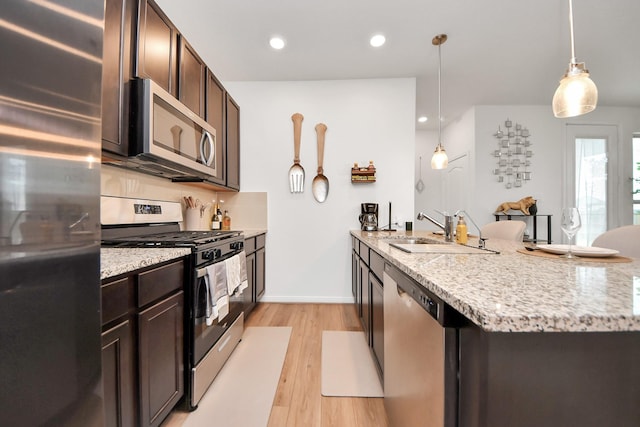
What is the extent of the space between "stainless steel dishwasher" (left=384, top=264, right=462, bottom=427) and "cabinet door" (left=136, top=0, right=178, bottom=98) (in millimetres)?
1696

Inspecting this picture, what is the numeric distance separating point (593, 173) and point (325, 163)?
13.3 feet

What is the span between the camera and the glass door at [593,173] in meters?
3.74

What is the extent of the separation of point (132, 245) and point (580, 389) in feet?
5.57

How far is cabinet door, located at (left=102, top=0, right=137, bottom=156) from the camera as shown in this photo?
46.6 inches

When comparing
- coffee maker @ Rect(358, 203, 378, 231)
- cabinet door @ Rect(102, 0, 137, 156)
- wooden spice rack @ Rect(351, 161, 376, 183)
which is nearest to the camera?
cabinet door @ Rect(102, 0, 137, 156)

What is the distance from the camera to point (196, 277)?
52.3 inches

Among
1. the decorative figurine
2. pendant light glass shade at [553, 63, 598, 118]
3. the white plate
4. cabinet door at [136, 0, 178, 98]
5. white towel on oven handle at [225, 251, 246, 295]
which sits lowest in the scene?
white towel on oven handle at [225, 251, 246, 295]

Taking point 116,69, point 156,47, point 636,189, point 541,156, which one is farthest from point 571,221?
point 636,189

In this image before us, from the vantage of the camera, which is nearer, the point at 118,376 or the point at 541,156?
the point at 118,376

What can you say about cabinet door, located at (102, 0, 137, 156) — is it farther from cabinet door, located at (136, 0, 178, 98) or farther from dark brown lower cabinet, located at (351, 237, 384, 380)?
dark brown lower cabinet, located at (351, 237, 384, 380)

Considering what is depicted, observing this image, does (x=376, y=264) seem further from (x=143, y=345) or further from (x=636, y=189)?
(x=636, y=189)

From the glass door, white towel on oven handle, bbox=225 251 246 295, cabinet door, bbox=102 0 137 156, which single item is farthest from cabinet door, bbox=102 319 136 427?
the glass door

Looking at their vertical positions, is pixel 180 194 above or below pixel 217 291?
above

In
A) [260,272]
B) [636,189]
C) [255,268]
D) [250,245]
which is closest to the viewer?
[250,245]
